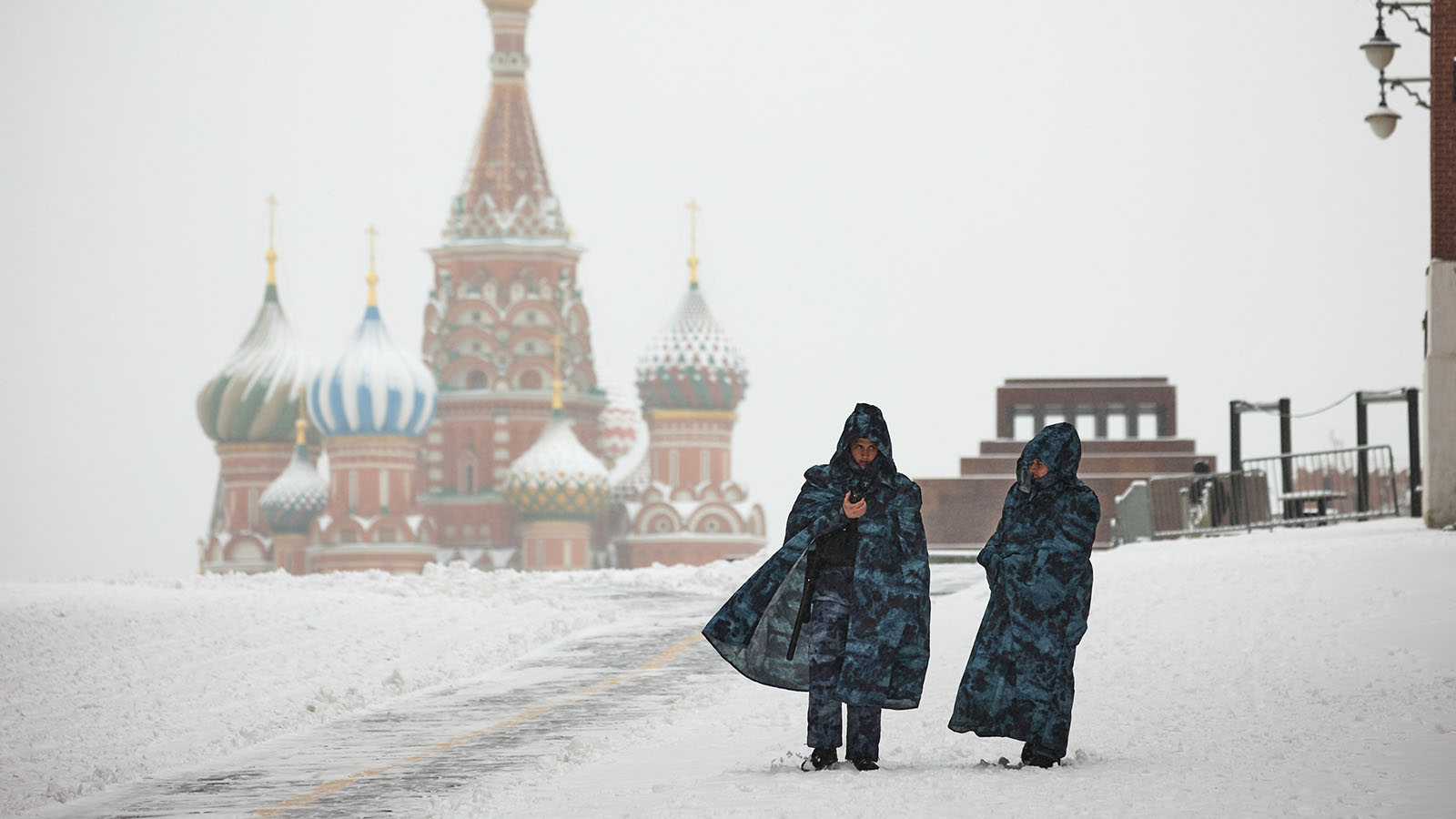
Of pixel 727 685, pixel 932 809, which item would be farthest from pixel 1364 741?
pixel 727 685

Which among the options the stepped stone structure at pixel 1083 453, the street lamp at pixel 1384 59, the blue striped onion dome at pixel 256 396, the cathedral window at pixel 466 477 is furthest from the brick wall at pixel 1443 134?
the blue striped onion dome at pixel 256 396

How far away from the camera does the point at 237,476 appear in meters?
99.0

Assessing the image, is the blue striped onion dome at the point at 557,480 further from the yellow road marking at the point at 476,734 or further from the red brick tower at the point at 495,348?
the yellow road marking at the point at 476,734

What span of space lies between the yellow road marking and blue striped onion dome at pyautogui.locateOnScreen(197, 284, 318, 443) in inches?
3223

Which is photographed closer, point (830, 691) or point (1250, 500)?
point (830, 691)

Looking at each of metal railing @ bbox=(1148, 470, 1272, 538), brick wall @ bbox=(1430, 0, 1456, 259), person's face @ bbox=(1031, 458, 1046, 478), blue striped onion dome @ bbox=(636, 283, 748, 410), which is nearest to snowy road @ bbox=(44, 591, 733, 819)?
person's face @ bbox=(1031, 458, 1046, 478)

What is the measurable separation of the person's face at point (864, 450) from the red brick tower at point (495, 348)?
278 ft

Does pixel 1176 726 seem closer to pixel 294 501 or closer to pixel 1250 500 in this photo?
pixel 1250 500

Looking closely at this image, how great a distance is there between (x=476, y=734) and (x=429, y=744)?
16.7 inches

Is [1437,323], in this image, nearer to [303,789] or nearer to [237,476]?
[303,789]

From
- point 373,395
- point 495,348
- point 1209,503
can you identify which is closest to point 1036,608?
point 1209,503

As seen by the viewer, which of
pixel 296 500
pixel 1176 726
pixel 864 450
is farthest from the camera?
pixel 296 500

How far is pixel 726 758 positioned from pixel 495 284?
85.7m

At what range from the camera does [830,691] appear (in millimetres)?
9289
